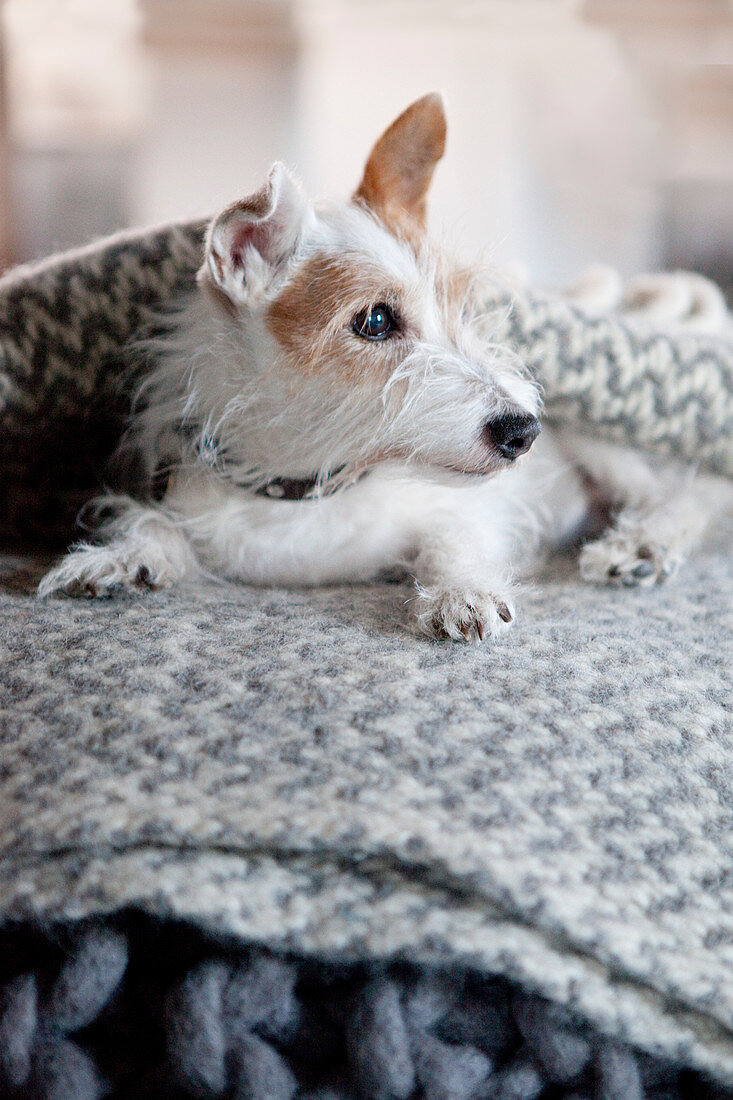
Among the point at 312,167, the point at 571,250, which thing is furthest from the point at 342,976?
the point at 571,250

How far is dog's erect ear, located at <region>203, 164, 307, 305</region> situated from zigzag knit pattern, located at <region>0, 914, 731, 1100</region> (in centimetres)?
77

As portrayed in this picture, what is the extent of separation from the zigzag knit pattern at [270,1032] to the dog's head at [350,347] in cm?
65

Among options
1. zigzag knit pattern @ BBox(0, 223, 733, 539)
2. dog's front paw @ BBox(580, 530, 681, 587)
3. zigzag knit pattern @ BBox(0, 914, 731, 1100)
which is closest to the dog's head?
zigzag knit pattern @ BBox(0, 223, 733, 539)

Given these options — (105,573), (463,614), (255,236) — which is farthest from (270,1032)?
(255,236)

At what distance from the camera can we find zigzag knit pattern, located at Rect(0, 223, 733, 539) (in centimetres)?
122

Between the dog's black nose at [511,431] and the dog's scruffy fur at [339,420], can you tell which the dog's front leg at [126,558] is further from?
the dog's black nose at [511,431]

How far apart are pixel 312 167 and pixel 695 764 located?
9.61ft

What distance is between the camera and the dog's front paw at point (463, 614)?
927mm

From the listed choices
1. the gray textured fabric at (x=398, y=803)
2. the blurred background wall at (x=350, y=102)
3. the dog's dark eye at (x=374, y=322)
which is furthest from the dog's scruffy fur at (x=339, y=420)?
the blurred background wall at (x=350, y=102)

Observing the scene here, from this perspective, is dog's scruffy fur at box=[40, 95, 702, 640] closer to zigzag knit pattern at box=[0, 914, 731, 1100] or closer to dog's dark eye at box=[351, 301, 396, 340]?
dog's dark eye at box=[351, 301, 396, 340]

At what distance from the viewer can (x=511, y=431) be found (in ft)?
3.48

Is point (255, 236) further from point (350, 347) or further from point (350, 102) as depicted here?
point (350, 102)

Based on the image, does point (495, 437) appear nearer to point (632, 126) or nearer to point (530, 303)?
point (530, 303)

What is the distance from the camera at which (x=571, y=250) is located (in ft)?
11.5
